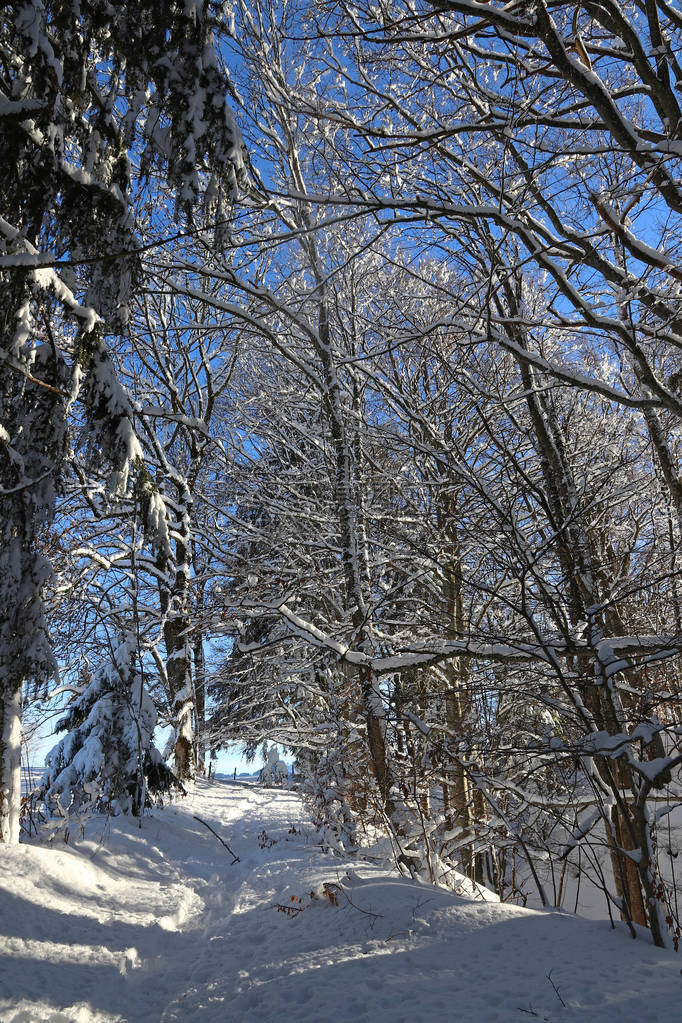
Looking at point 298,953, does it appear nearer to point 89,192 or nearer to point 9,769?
point 9,769

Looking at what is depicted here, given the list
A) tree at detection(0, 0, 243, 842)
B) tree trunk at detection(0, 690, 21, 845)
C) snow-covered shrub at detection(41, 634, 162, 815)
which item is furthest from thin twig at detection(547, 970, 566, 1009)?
snow-covered shrub at detection(41, 634, 162, 815)

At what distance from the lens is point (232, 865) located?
7.27 metres

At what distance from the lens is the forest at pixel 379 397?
3666mm

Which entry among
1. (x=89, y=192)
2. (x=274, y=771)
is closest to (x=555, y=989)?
(x=89, y=192)

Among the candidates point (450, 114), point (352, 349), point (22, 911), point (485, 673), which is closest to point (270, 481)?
point (352, 349)

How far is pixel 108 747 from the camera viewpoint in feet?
27.0

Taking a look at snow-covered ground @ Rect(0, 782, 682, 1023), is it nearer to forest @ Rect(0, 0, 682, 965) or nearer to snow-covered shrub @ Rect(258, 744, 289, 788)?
forest @ Rect(0, 0, 682, 965)

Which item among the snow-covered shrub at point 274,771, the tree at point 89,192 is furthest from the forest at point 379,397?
the snow-covered shrub at point 274,771

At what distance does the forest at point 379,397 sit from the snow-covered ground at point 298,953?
483 mm

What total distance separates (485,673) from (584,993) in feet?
18.5

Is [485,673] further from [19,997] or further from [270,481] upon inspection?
[19,997]

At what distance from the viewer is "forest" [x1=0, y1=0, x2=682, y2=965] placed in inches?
144

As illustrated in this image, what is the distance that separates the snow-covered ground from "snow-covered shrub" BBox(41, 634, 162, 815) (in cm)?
196

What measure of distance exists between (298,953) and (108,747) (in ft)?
18.1
